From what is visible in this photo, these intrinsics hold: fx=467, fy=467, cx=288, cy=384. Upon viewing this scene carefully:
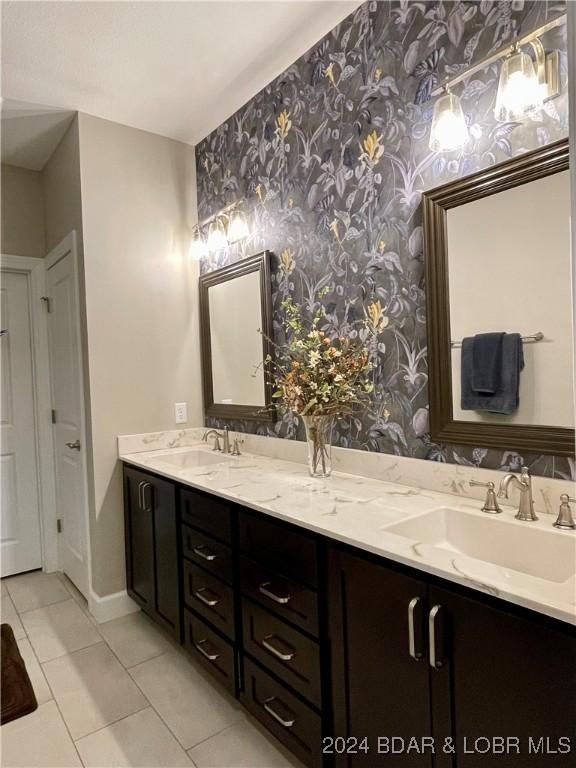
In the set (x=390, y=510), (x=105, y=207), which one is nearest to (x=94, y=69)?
(x=105, y=207)

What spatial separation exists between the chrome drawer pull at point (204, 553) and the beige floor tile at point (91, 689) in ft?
2.08

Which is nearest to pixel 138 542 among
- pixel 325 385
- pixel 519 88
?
pixel 325 385

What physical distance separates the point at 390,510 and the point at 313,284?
1.11 meters

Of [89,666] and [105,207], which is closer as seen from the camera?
[89,666]

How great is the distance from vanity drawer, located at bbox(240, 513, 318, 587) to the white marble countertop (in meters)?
0.05

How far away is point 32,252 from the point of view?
3180 mm

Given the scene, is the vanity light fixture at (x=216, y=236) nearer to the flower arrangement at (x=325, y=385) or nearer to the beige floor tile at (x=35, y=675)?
the flower arrangement at (x=325, y=385)

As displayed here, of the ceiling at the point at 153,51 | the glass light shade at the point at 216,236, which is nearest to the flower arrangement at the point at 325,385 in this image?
the glass light shade at the point at 216,236

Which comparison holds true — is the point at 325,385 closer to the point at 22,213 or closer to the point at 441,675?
the point at 441,675

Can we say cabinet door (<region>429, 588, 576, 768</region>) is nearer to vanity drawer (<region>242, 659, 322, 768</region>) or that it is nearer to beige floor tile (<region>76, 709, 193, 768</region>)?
vanity drawer (<region>242, 659, 322, 768</region>)

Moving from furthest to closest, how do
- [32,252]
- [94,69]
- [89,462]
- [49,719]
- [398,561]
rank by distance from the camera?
[32,252], [89,462], [94,69], [49,719], [398,561]

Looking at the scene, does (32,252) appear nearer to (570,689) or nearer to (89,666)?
(89,666)

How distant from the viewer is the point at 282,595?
1473 millimetres

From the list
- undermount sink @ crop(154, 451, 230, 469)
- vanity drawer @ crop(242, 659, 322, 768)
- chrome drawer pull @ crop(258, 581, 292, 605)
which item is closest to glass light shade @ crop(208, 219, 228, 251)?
undermount sink @ crop(154, 451, 230, 469)
